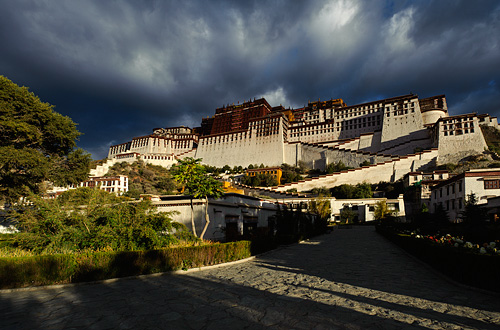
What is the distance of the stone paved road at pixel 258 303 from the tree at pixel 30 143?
1901cm

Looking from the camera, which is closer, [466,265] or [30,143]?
[466,265]

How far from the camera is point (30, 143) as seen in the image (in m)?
25.3

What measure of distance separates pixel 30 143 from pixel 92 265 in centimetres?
2344

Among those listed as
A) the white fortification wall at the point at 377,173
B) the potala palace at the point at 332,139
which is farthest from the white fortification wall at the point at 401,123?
the white fortification wall at the point at 377,173

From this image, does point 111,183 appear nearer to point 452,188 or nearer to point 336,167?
point 336,167

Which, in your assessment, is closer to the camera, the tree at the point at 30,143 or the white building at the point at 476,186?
the tree at the point at 30,143

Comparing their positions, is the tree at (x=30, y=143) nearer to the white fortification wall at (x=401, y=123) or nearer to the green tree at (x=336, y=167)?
the green tree at (x=336, y=167)

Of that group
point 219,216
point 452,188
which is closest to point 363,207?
point 452,188

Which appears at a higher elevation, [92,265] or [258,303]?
[92,265]

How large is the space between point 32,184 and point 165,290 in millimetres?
24565

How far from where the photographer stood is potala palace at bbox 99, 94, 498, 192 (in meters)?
63.4

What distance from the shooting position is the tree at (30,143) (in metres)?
22.8

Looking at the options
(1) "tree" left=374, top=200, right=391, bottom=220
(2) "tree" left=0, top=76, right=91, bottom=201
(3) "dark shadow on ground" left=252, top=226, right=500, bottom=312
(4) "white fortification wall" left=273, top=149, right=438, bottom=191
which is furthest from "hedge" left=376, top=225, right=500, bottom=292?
(4) "white fortification wall" left=273, top=149, right=438, bottom=191

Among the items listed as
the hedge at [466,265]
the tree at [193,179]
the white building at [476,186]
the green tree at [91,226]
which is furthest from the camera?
the white building at [476,186]
